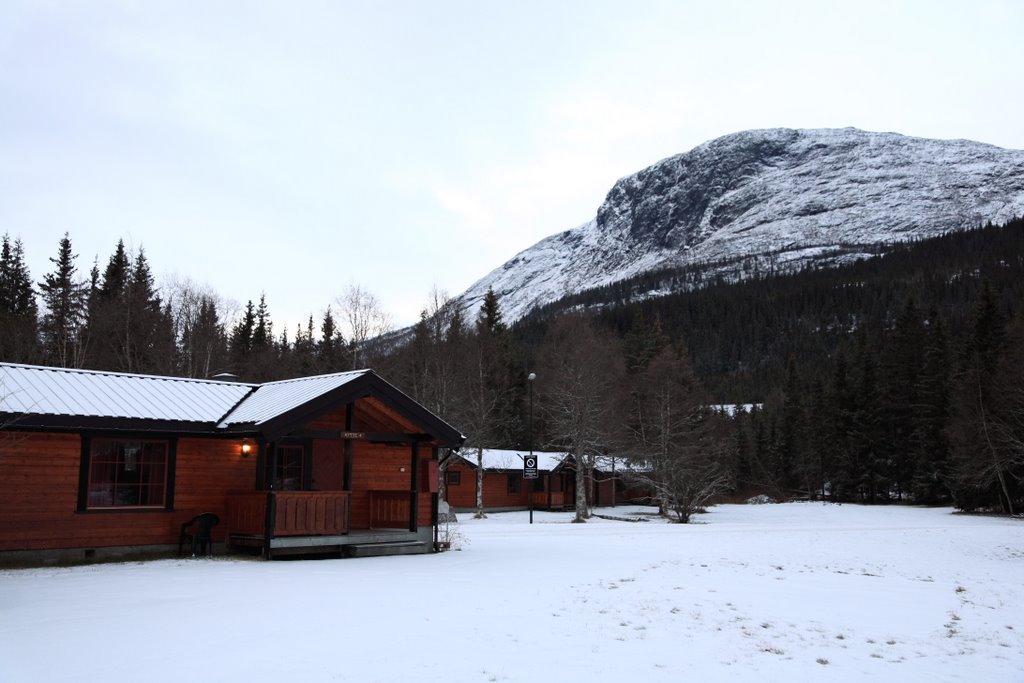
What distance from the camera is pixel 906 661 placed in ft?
27.3

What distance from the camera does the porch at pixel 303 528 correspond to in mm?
16891

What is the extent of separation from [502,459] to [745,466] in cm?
4176

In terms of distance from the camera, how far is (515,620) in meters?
10.3

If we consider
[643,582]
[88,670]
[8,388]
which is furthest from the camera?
[8,388]

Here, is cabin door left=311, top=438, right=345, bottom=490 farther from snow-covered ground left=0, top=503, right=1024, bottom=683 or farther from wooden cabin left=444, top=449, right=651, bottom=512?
wooden cabin left=444, top=449, right=651, bottom=512

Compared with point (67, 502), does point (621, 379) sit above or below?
above

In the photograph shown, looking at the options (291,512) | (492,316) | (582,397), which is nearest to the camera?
(291,512)

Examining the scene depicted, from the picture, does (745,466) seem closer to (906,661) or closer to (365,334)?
(365,334)

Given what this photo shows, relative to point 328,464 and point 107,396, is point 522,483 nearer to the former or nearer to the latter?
point 328,464

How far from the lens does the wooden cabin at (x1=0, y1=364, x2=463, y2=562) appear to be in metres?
15.5

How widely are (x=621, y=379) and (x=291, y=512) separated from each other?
33138mm

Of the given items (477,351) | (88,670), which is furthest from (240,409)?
(477,351)

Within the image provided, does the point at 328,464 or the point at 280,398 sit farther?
the point at 328,464

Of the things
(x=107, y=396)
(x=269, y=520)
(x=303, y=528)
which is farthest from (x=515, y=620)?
(x=107, y=396)
